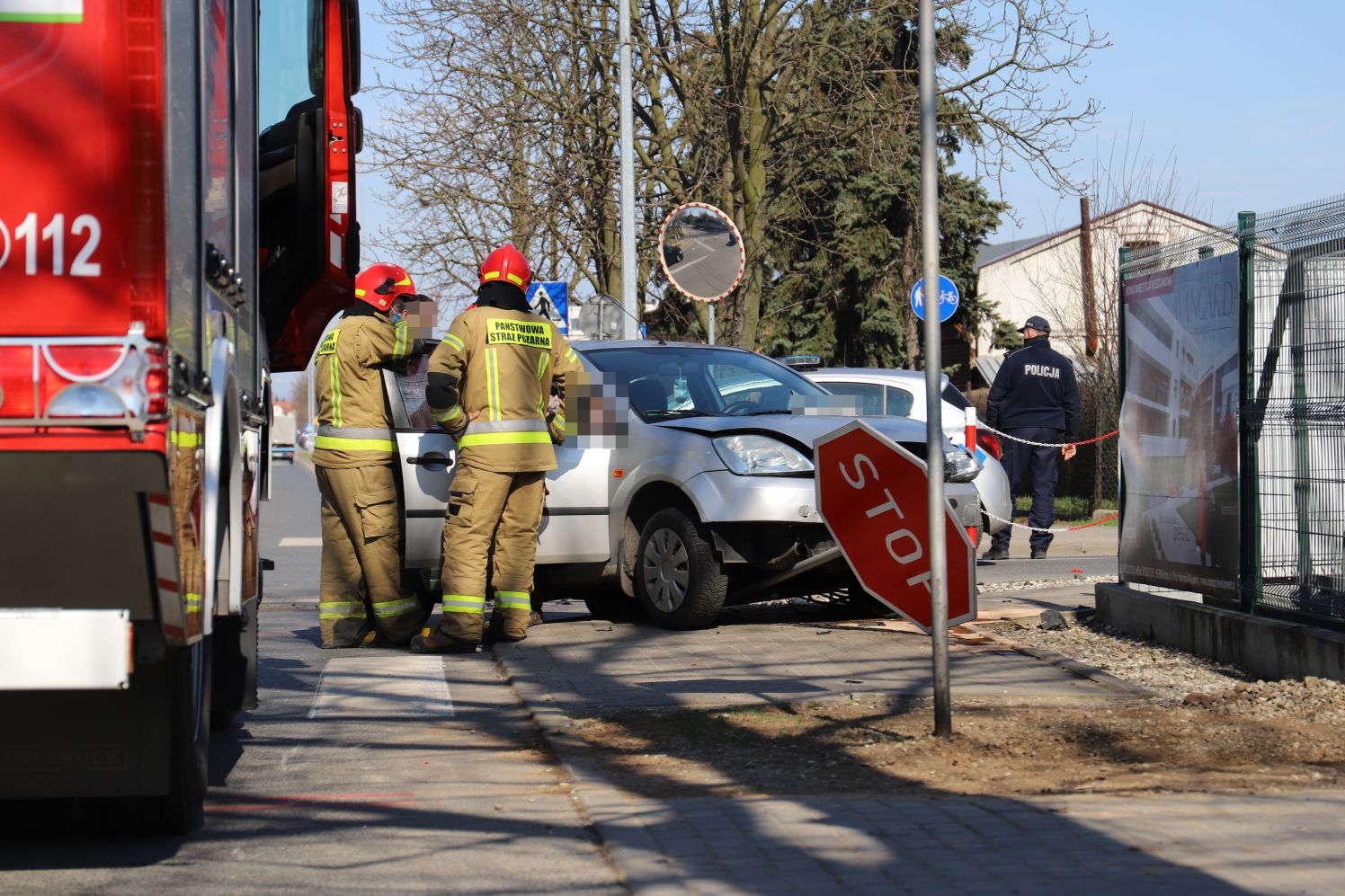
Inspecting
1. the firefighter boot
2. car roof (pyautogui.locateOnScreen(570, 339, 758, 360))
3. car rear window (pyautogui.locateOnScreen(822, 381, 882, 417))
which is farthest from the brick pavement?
car rear window (pyautogui.locateOnScreen(822, 381, 882, 417))

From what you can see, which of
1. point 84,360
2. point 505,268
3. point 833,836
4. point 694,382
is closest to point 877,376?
point 694,382

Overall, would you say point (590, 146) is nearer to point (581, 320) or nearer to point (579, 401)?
point (581, 320)

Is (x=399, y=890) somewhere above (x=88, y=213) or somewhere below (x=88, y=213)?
below

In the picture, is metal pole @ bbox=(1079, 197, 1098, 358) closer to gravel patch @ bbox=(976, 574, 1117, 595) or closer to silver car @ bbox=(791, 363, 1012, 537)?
silver car @ bbox=(791, 363, 1012, 537)

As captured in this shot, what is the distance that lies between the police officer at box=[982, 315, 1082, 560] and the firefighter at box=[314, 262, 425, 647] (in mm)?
7348

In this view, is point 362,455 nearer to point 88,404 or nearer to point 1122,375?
Result: point 1122,375

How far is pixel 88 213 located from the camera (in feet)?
12.5

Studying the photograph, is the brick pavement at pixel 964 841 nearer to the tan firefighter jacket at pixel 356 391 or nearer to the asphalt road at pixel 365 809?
the asphalt road at pixel 365 809

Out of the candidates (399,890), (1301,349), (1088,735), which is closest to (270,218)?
(399,890)

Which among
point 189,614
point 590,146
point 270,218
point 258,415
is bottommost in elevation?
point 189,614

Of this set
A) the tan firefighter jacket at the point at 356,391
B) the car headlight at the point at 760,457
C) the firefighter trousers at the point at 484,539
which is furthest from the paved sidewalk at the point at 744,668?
the tan firefighter jacket at the point at 356,391

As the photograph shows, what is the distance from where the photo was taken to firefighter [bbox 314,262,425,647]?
9469 mm

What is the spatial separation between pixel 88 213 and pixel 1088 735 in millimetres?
4039

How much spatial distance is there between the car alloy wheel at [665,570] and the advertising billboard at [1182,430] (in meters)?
2.38
